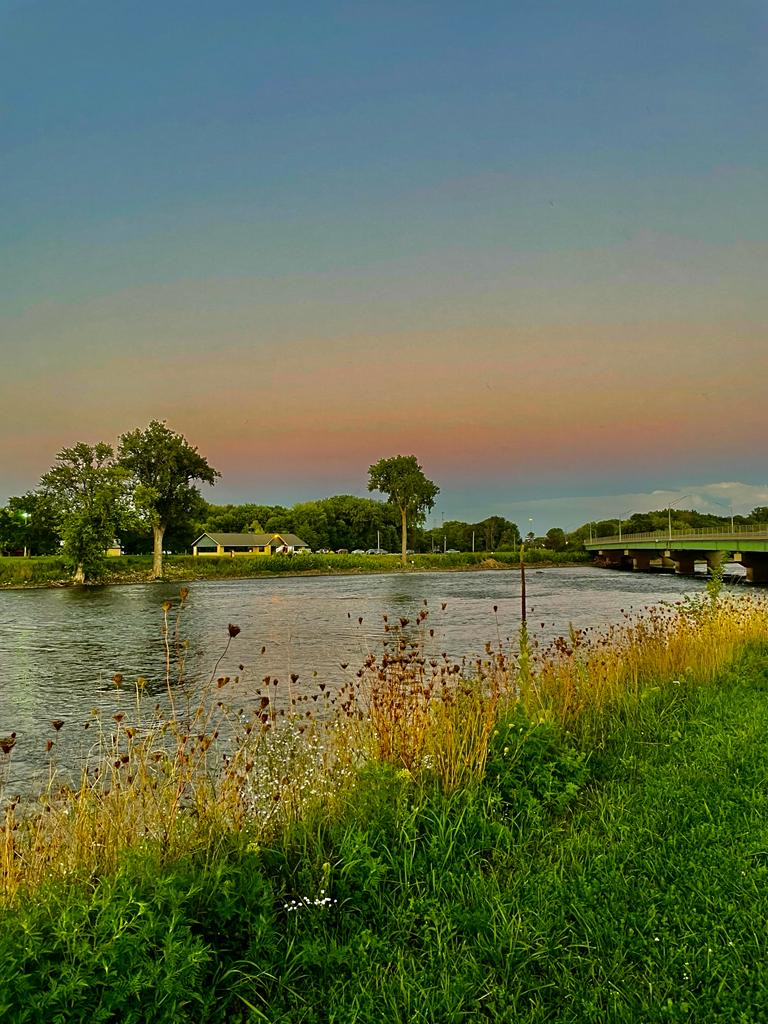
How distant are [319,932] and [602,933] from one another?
158 cm

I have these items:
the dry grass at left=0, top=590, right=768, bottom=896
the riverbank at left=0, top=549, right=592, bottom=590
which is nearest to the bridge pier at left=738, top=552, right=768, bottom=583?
the riverbank at left=0, top=549, right=592, bottom=590

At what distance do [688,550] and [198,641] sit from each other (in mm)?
69263

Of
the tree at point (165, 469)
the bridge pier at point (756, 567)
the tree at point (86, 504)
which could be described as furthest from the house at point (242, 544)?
the bridge pier at point (756, 567)

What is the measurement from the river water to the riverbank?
18.5 metres

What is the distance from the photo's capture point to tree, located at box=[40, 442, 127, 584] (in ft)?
208

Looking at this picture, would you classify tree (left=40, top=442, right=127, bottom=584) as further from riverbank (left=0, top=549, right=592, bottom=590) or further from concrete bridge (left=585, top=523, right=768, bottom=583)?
concrete bridge (left=585, top=523, right=768, bottom=583)

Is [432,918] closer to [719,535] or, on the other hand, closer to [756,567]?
[756,567]

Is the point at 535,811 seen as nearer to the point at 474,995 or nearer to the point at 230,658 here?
the point at 474,995

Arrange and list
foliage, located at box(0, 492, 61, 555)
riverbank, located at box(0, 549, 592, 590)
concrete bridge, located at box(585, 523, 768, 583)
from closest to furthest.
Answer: concrete bridge, located at box(585, 523, 768, 583)
riverbank, located at box(0, 549, 592, 590)
foliage, located at box(0, 492, 61, 555)

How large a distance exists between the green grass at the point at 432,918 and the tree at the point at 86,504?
64057mm

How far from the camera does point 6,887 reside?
3809 mm

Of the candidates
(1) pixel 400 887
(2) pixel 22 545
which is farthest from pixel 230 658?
(2) pixel 22 545

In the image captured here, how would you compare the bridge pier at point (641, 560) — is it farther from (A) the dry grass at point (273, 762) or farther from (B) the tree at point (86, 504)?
(A) the dry grass at point (273, 762)

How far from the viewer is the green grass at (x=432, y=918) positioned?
3.11 m
